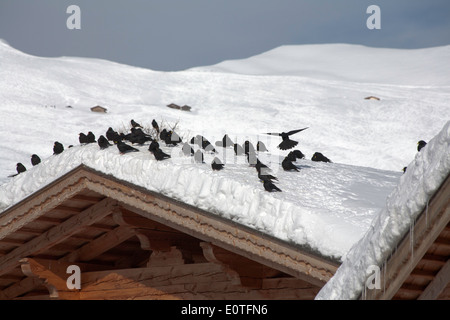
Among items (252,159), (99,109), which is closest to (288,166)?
(252,159)

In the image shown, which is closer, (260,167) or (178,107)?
(260,167)

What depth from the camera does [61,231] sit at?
8.34 m

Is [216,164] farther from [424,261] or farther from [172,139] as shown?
[424,261]

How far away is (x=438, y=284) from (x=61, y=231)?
485 centimetres

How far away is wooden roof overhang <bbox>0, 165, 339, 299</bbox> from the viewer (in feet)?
22.0

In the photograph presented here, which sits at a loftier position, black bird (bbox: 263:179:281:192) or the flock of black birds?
the flock of black birds

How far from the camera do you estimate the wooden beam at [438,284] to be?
14.6 feet

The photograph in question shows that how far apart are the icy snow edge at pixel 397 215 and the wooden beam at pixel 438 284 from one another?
488mm

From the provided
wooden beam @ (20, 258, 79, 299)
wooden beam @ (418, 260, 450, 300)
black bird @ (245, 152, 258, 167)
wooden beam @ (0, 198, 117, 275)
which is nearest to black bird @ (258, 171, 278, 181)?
black bird @ (245, 152, 258, 167)

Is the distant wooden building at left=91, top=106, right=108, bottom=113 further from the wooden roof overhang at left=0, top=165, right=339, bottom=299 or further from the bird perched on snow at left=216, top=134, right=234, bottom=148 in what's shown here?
the bird perched on snow at left=216, top=134, right=234, bottom=148

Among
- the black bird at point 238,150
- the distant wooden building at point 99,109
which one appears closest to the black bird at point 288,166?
the black bird at point 238,150

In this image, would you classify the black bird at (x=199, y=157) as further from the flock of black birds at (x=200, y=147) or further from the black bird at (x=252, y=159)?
the black bird at (x=252, y=159)
